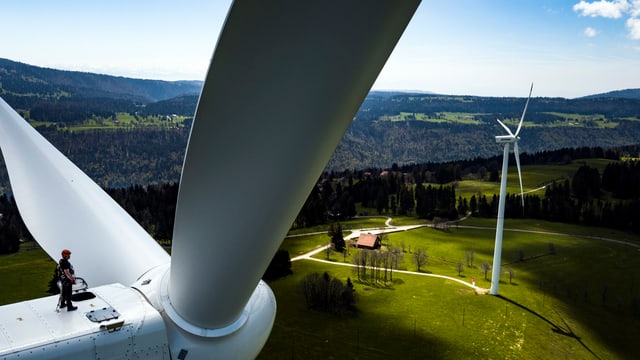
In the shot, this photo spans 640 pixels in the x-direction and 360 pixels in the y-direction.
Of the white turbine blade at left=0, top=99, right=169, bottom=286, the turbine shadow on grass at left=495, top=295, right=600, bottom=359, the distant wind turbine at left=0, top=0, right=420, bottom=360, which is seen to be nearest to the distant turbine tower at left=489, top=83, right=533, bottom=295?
the turbine shadow on grass at left=495, top=295, right=600, bottom=359

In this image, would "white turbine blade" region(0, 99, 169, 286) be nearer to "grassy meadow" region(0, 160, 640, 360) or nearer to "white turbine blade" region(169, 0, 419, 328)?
"white turbine blade" region(169, 0, 419, 328)

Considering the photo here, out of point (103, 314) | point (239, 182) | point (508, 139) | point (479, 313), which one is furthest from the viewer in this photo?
point (508, 139)

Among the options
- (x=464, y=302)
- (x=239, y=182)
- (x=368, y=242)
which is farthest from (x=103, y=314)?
(x=368, y=242)

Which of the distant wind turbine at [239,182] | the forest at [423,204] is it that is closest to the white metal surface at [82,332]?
the distant wind turbine at [239,182]

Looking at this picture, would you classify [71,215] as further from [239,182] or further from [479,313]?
[479,313]

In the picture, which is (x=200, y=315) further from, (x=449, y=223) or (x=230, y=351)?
(x=449, y=223)

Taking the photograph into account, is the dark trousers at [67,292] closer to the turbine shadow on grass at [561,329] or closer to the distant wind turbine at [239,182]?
the distant wind turbine at [239,182]

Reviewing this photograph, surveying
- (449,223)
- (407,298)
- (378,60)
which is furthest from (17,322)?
(449,223)
